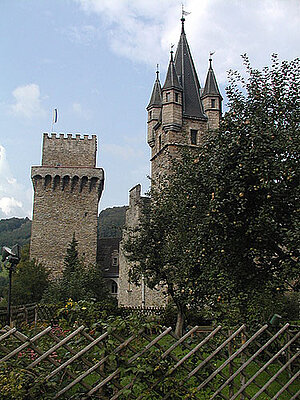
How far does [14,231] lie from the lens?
84.4 metres

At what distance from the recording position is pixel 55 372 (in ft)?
11.8

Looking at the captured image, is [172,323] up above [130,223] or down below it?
below

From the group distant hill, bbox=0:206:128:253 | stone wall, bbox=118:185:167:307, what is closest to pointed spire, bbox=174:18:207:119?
stone wall, bbox=118:185:167:307

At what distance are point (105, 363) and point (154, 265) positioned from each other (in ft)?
39.6

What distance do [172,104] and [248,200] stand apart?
16414 millimetres

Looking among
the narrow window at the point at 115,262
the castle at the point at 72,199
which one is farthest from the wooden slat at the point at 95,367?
the narrow window at the point at 115,262

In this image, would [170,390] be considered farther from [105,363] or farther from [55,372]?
[55,372]

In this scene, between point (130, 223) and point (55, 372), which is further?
point (130, 223)

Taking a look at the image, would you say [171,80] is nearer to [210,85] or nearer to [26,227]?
[210,85]

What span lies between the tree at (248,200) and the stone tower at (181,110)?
42.3ft

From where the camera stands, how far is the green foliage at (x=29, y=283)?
98.6 ft

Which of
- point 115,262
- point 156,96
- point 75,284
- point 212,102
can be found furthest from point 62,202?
point 212,102

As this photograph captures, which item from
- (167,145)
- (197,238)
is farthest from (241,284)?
(167,145)

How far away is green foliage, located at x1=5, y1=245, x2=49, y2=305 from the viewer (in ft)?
98.6
